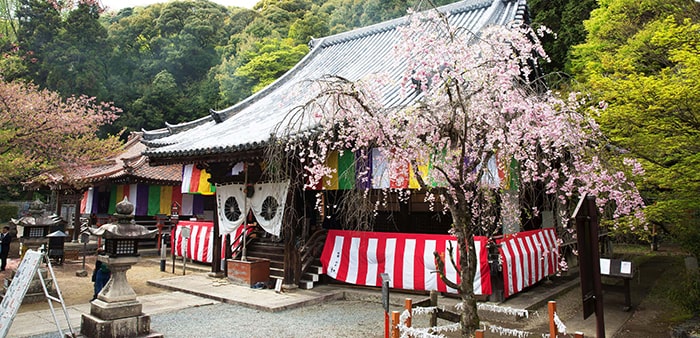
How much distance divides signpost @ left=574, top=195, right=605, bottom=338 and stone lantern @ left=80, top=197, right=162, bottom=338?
588 centimetres

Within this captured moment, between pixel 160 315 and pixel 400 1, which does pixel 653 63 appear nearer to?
pixel 160 315

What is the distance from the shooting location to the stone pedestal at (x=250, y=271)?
1002 cm

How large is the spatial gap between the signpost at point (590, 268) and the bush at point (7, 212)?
1420 inches

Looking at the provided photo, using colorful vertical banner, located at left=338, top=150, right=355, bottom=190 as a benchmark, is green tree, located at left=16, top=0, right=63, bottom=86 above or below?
above

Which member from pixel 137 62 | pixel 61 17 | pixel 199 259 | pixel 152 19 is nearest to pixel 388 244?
pixel 199 259

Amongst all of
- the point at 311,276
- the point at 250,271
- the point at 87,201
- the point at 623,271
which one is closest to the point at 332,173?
the point at 311,276

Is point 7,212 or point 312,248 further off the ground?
point 7,212

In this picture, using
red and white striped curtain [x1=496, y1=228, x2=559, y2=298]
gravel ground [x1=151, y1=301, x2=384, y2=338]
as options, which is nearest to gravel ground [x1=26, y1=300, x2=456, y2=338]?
gravel ground [x1=151, y1=301, x2=384, y2=338]

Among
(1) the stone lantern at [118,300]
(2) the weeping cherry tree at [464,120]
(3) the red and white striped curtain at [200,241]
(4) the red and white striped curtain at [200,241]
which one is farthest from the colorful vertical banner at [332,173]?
(4) the red and white striped curtain at [200,241]

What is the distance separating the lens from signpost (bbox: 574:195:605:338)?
3.88 m

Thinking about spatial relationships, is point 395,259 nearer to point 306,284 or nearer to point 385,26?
point 306,284

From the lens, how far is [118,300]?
621 centimetres

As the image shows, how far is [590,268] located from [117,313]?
621 centimetres

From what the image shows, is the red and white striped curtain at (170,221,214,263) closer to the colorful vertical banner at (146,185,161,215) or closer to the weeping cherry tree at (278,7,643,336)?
the colorful vertical banner at (146,185,161,215)
